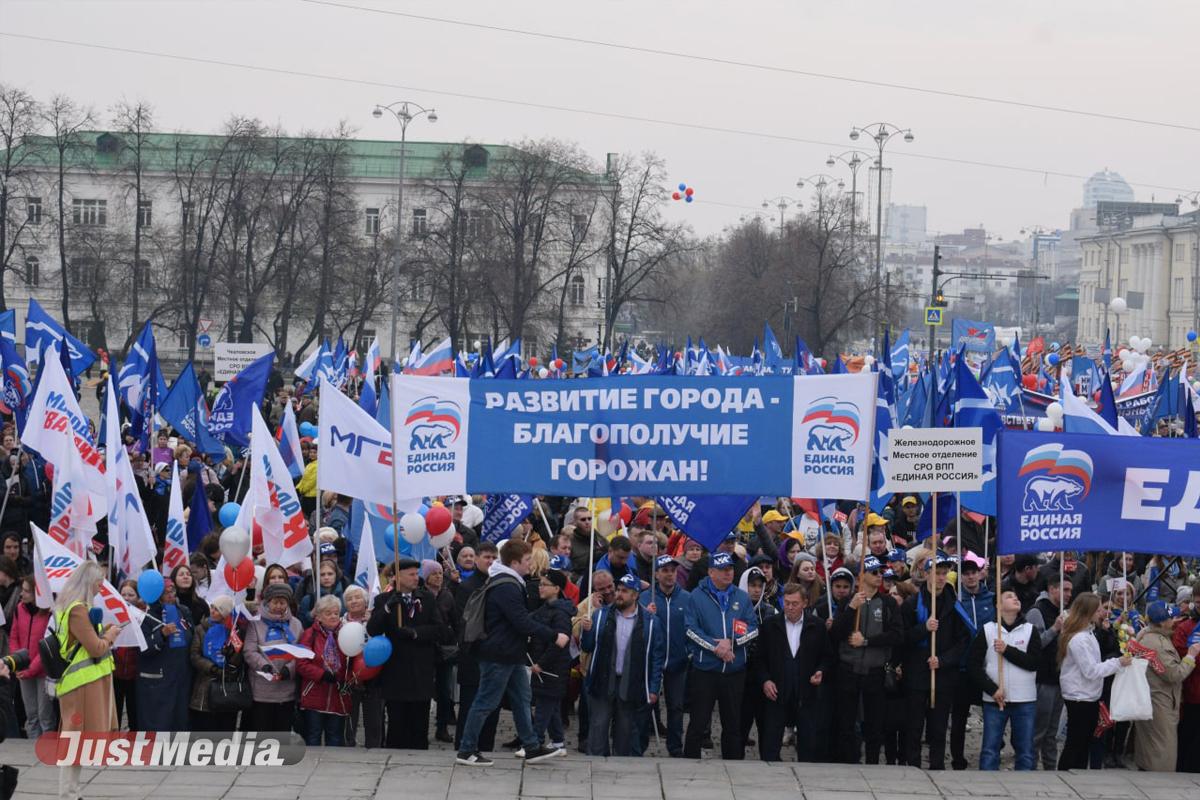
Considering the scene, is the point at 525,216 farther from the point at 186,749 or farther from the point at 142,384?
the point at 186,749

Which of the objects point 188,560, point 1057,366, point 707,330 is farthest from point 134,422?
point 707,330

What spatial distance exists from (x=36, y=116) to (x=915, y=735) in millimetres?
51577

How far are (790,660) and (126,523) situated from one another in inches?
186

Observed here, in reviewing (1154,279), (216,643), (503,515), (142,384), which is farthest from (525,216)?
(1154,279)

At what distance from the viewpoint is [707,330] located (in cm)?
7325

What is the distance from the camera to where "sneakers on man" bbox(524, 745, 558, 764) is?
10.2 m

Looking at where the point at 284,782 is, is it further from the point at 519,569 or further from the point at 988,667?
the point at 988,667

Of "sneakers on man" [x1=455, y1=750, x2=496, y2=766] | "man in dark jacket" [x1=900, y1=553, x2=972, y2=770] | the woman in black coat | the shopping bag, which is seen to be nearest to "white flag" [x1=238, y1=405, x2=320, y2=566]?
the woman in black coat

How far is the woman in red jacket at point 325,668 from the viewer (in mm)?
10344

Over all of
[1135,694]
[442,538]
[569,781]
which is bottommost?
[569,781]

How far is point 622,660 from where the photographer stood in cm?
1053

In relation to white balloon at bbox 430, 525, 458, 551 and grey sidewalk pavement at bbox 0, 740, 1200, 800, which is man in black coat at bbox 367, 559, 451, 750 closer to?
grey sidewalk pavement at bbox 0, 740, 1200, 800

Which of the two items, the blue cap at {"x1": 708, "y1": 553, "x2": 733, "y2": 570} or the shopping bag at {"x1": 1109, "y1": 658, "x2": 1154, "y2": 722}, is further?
the blue cap at {"x1": 708, "y1": 553, "x2": 733, "y2": 570}

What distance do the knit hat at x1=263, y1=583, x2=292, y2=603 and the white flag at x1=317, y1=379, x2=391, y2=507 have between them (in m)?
1.19
